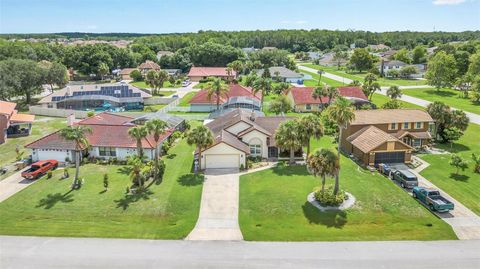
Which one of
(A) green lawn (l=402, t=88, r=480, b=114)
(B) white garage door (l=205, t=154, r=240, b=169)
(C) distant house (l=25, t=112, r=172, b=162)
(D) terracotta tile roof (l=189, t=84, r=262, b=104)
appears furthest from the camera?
(A) green lawn (l=402, t=88, r=480, b=114)

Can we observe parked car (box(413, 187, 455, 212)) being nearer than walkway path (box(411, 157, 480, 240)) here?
No

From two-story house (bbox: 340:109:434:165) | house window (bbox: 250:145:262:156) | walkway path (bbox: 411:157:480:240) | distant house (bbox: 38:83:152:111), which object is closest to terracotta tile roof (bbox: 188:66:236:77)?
distant house (bbox: 38:83:152:111)

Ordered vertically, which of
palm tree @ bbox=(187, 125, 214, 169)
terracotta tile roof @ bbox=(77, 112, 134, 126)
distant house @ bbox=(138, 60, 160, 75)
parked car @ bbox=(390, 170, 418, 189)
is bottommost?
parked car @ bbox=(390, 170, 418, 189)

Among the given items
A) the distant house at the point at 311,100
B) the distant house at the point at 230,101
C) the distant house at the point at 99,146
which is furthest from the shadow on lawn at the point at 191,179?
the distant house at the point at 311,100

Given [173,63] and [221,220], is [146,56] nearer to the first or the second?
[173,63]

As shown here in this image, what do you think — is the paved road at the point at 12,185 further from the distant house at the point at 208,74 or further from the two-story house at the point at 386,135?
the distant house at the point at 208,74

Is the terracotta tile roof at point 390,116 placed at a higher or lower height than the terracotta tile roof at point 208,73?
lower

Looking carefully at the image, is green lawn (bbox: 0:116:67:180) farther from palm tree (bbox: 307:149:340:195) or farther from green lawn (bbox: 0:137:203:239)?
palm tree (bbox: 307:149:340:195)
